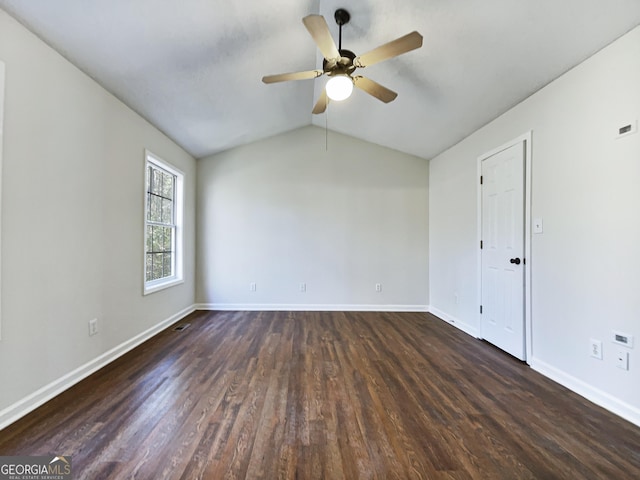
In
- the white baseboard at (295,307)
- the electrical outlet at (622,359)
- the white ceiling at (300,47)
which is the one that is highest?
the white ceiling at (300,47)

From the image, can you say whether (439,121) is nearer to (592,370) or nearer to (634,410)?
(592,370)

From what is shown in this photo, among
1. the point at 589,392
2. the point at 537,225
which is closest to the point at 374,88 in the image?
the point at 537,225

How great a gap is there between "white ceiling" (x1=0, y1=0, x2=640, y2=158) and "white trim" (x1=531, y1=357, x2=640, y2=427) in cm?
238

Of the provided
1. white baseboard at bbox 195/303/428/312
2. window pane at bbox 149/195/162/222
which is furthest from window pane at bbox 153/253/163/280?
white baseboard at bbox 195/303/428/312

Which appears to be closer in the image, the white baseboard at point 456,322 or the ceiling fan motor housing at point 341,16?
the ceiling fan motor housing at point 341,16

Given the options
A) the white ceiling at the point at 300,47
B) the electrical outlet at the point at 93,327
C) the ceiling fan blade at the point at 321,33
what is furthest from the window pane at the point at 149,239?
the ceiling fan blade at the point at 321,33

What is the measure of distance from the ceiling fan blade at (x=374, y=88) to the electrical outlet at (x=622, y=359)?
237 centimetres

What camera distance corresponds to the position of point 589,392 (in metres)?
2.00

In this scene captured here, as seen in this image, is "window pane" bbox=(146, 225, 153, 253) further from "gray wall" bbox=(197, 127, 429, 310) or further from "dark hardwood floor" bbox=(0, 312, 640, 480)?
"dark hardwood floor" bbox=(0, 312, 640, 480)

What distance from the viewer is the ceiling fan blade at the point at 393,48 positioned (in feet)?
5.40

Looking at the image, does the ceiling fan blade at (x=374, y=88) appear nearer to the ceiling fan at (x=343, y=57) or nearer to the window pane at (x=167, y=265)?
the ceiling fan at (x=343, y=57)

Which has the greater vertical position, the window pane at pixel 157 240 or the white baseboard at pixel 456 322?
the window pane at pixel 157 240

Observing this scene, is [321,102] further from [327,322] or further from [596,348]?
[596,348]

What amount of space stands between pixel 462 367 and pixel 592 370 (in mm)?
866
